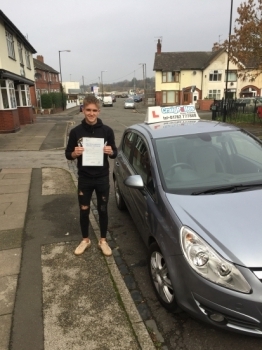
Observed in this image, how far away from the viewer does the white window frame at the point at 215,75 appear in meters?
40.5

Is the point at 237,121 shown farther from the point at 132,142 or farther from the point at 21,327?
the point at 21,327

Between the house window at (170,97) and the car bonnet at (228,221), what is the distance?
137ft

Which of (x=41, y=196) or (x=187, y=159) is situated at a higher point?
(x=187, y=159)

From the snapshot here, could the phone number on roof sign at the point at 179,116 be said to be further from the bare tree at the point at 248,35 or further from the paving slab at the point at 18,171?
the bare tree at the point at 248,35

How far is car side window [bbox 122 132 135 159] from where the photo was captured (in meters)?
4.35

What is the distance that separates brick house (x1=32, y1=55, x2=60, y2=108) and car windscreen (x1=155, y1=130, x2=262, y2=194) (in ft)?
127

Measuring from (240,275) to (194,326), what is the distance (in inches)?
33.4

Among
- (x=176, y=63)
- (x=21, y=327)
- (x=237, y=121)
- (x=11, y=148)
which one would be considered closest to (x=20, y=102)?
(x=11, y=148)

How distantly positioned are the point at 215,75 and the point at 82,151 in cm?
4181

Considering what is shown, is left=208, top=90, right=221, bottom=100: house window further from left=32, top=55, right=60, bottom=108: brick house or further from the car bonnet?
the car bonnet

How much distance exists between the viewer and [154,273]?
9.25 ft

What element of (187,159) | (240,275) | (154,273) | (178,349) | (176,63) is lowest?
(178,349)

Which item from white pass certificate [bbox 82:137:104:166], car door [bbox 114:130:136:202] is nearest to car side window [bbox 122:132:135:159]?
car door [bbox 114:130:136:202]

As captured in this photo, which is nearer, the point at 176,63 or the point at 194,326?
the point at 194,326
